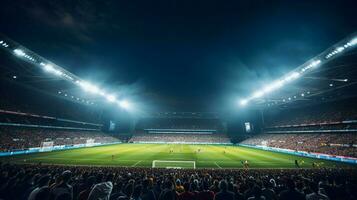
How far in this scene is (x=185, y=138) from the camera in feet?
267

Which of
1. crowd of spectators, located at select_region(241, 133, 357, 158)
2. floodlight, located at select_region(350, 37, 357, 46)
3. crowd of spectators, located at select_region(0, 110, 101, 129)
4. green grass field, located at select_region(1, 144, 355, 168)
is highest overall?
floodlight, located at select_region(350, 37, 357, 46)

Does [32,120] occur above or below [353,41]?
below

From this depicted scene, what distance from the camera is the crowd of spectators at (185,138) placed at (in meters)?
79.4

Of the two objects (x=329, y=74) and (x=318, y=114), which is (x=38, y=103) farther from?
(x=318, y=114)

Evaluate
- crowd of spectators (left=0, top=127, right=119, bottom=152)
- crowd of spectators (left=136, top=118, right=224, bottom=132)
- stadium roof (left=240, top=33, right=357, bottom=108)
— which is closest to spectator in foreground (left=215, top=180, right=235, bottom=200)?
stadium roof (left=240, top=33, right=357, bottom=108)

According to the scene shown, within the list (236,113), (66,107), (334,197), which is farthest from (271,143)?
(66,107)

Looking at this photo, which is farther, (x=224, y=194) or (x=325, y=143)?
(x=325, y=143)

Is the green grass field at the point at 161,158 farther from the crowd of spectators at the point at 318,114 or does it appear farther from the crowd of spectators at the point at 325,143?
the crowd of spectators at the point at 318,114

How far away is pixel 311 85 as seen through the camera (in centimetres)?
3406

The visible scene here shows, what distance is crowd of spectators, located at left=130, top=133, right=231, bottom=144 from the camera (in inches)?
3125

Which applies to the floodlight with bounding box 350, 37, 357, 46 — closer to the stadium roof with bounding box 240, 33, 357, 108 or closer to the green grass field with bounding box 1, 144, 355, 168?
the stadium roof with bounding box 240, 33, 357, 108

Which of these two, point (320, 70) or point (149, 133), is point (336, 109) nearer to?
point (320, 70)

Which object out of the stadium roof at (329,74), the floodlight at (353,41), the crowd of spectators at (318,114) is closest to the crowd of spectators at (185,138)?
the crowd of spectators at (318,114)

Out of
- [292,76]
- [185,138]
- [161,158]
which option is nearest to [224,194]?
[161,158]
